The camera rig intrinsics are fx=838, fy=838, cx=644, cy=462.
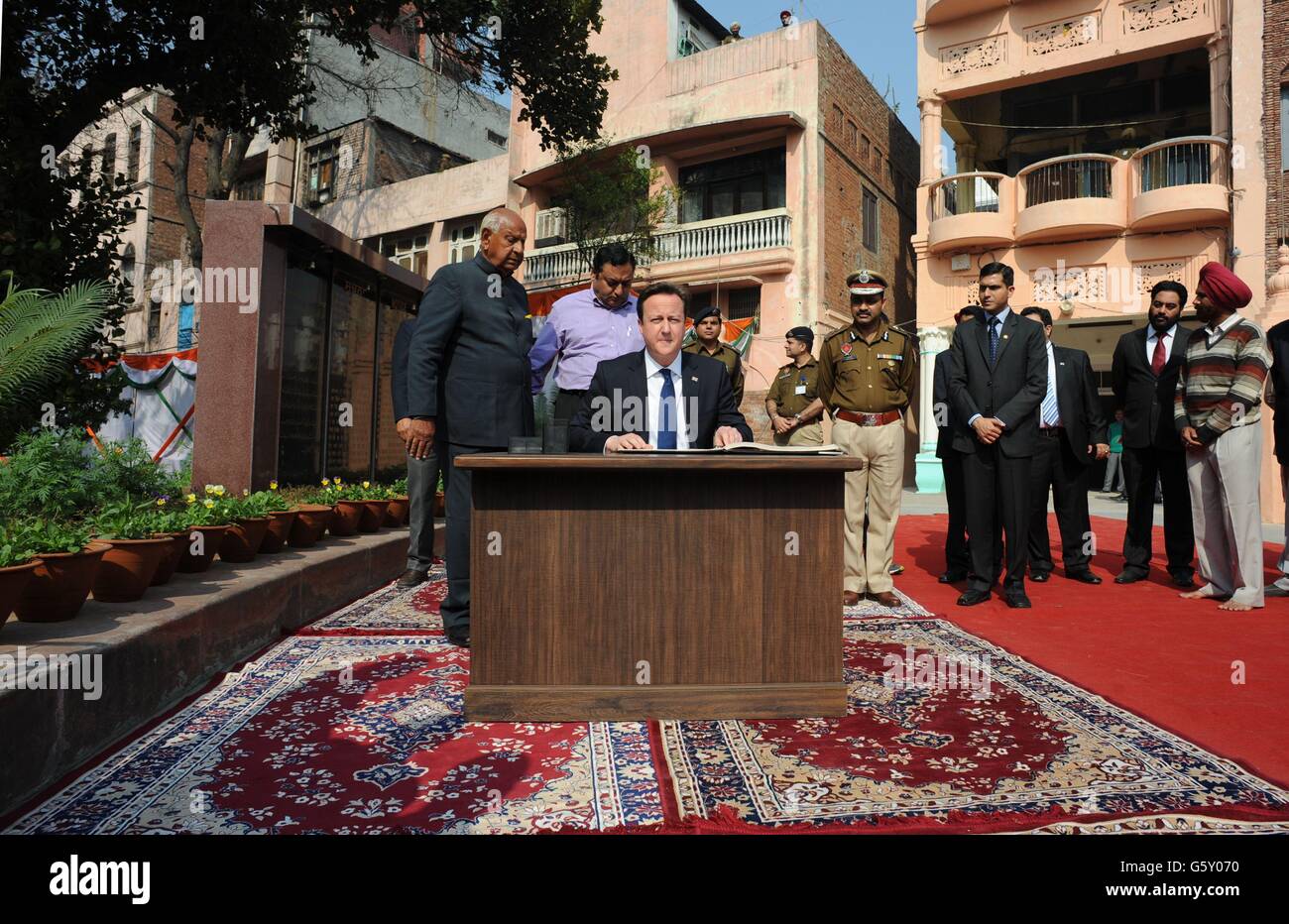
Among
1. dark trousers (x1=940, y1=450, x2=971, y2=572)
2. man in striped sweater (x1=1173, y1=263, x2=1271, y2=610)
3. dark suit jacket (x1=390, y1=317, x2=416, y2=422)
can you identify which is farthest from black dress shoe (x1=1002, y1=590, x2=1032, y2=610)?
dark suit jacket (x1=390, y1=317, x2=416, y2=422)

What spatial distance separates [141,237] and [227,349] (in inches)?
1001

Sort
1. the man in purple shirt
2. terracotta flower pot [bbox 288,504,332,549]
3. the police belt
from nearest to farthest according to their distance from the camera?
the man in purple shirt, terracotta flower pot [bbox 288,504,332,549], the police belt

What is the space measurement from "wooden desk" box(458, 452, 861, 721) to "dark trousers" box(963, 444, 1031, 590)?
2578 mm

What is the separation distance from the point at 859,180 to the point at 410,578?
16316 millimetres

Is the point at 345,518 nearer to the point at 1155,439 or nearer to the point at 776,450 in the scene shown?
the point at 776,450

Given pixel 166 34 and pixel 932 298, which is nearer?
pixel 166 34

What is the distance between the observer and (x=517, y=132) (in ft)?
68.3

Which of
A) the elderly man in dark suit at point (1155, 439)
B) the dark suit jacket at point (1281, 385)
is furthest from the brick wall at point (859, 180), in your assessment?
the dark suit jacket at point (1281, 385)

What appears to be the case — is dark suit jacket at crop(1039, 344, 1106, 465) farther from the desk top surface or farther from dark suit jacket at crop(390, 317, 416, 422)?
dark suit jacket at crop(390, 317, 416, 422)

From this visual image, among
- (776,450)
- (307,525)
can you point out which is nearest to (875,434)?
(776,450)

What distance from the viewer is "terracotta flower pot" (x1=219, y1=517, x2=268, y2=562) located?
4480mm
